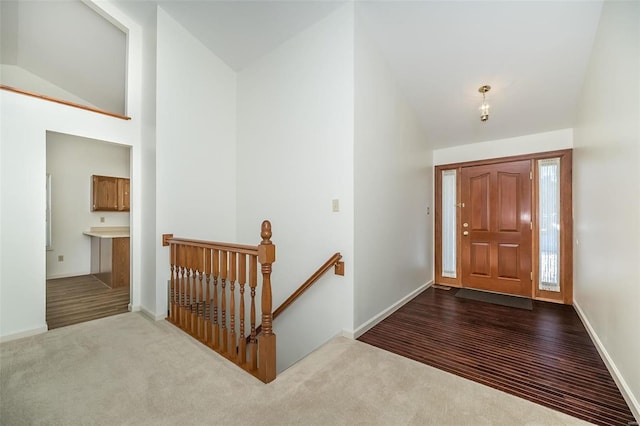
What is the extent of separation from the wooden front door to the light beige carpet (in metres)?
2.87

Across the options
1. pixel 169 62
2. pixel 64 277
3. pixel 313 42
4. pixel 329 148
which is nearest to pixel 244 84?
pixel 169 62

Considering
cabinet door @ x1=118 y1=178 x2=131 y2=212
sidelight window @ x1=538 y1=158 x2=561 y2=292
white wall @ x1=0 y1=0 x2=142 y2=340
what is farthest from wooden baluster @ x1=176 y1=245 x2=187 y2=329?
sidelight window @ x1=538 y1=158 x2=561 y2=292

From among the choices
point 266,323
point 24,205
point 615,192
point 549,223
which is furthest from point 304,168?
point 549,223

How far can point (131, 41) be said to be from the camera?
10.6 ft

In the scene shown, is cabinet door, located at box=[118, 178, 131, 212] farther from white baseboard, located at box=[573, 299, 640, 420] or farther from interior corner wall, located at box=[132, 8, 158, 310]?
white baseboard, located at box=[573, 299, 640, 420]

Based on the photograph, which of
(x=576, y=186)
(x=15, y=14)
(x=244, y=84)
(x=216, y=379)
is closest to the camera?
(x=216, y=379)

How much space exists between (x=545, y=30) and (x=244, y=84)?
11.2 ft

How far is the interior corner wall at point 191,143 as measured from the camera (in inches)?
120

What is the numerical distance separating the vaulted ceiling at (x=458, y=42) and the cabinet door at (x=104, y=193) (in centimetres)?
333

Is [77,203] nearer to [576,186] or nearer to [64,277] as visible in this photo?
[64,277]

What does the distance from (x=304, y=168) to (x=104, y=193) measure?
15.3 feet

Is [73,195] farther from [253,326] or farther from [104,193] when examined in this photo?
[253,326]

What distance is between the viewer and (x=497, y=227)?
4145 millimetres

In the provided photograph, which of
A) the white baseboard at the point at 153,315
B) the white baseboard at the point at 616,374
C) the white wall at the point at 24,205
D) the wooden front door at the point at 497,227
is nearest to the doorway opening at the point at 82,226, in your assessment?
the white baseboard at the point at 153,315
